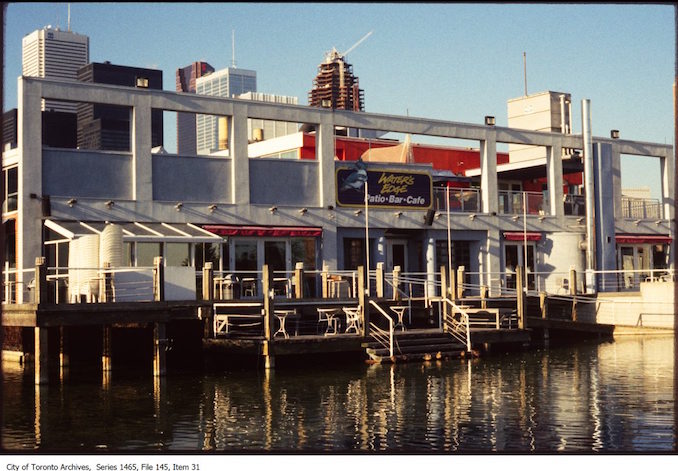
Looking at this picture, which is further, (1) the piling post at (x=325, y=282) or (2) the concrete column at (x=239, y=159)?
(2) the concrete column at (x=239, y=159)

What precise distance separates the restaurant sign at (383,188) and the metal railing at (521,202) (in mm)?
4879

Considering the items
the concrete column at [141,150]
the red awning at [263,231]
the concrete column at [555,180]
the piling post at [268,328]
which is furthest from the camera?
the concrete column at [555,180]

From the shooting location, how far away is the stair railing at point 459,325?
29.0m

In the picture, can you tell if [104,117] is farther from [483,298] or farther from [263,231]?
[483,298]

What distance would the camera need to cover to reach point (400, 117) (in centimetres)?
3797

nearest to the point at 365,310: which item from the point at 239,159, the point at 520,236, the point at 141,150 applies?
the point at 239,159

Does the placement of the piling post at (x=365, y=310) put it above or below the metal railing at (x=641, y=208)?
below

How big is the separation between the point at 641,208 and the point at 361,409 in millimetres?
32649

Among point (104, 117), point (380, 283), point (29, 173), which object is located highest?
point (104, 117)

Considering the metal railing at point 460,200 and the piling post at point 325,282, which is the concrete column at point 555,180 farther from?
the piling post at point 325,282

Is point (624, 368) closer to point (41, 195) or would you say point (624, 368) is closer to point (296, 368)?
point (296, 368)

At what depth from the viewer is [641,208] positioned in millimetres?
46969

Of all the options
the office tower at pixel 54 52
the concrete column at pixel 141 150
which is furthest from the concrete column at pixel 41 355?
the office tower at pixel 54 52

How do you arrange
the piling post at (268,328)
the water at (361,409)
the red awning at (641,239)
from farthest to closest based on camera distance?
the red awning at (641,239), the piling post at (268,328), the water at (361,409)
